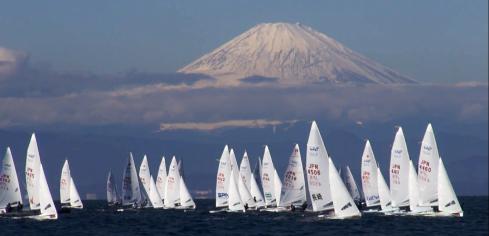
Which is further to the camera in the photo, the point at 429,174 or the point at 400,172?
the point at 400,172

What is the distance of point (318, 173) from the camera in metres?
109

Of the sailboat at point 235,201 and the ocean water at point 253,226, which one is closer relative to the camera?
the ocean water at point 253,226

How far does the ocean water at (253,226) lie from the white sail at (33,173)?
1.86 meters

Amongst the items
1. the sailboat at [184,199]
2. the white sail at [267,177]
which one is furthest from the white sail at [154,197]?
the white sail at [267,177]

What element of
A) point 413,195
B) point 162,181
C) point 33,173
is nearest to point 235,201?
point 413,195

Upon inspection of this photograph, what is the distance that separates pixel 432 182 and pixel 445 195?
2.61 meters

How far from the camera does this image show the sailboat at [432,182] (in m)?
115

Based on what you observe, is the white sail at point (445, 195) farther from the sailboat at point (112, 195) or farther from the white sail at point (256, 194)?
the sailboat at point (112, 195)

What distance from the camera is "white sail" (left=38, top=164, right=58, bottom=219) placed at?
111 m

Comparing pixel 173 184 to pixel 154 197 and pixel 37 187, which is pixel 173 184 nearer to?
pixel 154 197

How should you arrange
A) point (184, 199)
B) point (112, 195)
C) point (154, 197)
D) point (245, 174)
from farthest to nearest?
1. point (112, 195)
2. point (154, 197)
3. point (184, 199)
4. point (245, 174)

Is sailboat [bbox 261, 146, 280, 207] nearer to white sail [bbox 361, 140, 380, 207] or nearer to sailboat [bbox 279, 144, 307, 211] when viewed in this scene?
white sail [bbox 361, 140, 380, 207]

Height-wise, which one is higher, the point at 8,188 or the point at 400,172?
the point at 8,188

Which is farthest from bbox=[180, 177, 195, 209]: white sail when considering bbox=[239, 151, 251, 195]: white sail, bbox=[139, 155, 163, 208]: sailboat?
bbox=[239, 151, 251, 195]: white sail
